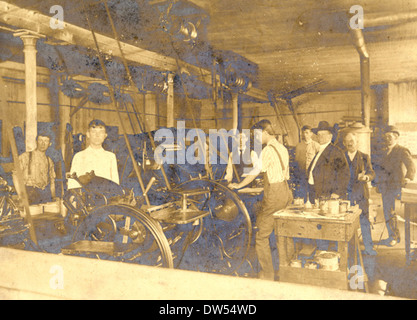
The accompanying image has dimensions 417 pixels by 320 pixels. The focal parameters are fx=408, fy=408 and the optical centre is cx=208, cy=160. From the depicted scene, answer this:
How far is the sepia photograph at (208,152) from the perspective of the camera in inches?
97.7

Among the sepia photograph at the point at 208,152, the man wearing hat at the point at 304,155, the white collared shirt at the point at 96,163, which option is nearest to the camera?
the sepia photograph at the point at 208,152

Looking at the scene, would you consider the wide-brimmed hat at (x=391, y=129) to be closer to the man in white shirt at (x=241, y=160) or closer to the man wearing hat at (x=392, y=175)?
the man wearing hat at (x=392, y=175)

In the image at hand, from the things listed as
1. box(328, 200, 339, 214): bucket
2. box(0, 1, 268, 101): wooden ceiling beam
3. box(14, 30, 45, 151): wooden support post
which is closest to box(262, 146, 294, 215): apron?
box(328, 200, 339, 214): bucket

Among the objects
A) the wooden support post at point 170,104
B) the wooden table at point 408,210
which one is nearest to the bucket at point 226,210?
the wooden support post at point 170,104

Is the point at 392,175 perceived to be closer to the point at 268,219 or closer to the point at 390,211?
the point at 390,211

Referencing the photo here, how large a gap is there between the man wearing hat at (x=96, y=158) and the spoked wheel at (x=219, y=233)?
0.65m

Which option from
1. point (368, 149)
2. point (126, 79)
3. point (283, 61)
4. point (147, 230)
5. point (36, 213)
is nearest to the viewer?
point (368, 149)

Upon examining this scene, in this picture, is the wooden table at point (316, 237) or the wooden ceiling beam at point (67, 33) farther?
the wooden ceiling beam at point (67, 33)

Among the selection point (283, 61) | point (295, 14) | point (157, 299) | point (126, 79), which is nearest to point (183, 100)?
point (126, 79)

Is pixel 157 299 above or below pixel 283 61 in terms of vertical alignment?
below

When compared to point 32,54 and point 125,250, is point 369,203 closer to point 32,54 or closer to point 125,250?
point 125,250

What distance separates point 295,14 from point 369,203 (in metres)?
1.27

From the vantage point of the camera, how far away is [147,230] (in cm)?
283
